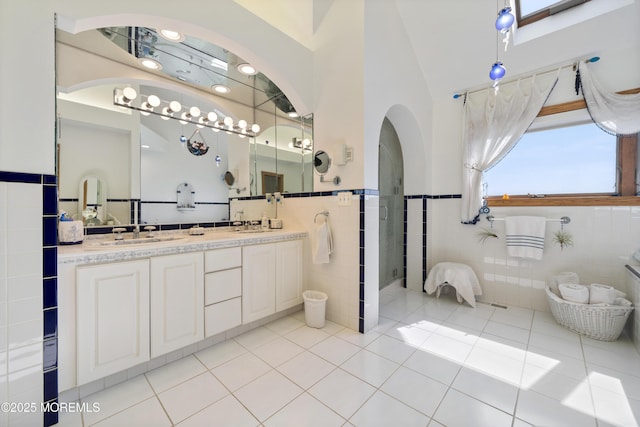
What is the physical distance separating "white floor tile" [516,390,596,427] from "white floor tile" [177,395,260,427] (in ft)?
4.58

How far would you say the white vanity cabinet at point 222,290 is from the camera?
1.82 m

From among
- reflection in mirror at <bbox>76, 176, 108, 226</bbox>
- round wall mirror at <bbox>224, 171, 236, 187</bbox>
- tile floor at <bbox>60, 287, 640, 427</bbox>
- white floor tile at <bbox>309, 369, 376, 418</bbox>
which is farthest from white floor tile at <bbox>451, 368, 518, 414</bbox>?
reflection in mirror at <bbox>76, 176, 108, 226</bbox>

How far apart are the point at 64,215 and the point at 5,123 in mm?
786

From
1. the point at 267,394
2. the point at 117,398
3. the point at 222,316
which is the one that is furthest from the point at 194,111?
the point at 267,394

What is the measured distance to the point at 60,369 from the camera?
50.4 inches

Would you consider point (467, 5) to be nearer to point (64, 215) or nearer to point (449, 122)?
point (449, 122)

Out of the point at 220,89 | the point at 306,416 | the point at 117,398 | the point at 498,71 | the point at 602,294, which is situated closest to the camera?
the point at 306,416

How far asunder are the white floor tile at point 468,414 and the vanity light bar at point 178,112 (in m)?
2.93

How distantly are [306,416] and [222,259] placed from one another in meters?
1.15

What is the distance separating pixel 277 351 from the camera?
187 centimetres

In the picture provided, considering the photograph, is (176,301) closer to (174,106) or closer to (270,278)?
(270,278)

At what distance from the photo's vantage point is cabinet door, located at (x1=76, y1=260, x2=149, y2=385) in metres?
1.32

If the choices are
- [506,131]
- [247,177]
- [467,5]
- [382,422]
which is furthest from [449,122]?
[382,422]

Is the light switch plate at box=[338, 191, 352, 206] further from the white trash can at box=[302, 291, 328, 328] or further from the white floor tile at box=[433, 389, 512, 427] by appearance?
the white floor tile at box=[433, 389, 512, 427]
